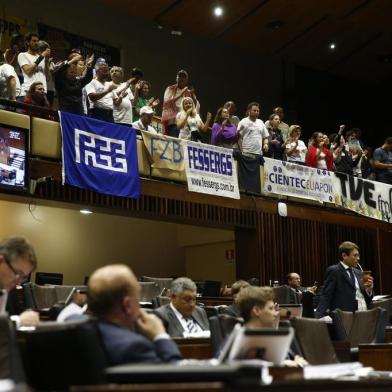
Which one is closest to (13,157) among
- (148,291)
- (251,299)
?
(148,291)

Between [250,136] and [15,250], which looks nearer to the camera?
[15,250]

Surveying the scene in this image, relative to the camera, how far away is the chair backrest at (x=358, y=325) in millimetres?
5387

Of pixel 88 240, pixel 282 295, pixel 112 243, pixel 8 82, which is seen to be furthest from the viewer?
pixel 112 243

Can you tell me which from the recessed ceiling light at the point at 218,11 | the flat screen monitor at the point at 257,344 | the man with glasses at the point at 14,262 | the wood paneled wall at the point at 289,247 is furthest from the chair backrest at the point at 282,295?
the recessed ceiling light at the point at 218,11

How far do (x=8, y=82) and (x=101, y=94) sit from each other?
3.24ft

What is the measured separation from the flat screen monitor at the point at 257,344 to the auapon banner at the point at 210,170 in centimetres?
637

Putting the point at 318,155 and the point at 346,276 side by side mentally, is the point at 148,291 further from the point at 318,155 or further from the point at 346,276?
the point at 318,155

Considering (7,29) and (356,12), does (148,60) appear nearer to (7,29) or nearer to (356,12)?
(7,29)

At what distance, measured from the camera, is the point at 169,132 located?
9297 mm

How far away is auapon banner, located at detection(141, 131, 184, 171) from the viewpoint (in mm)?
8750

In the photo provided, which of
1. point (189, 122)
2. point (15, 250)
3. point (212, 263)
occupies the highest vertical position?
point (189, 122)

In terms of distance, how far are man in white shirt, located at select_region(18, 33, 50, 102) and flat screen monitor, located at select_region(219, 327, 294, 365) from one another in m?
5.86

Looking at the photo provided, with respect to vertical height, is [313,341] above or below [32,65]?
below

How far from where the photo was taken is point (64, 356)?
239cm
